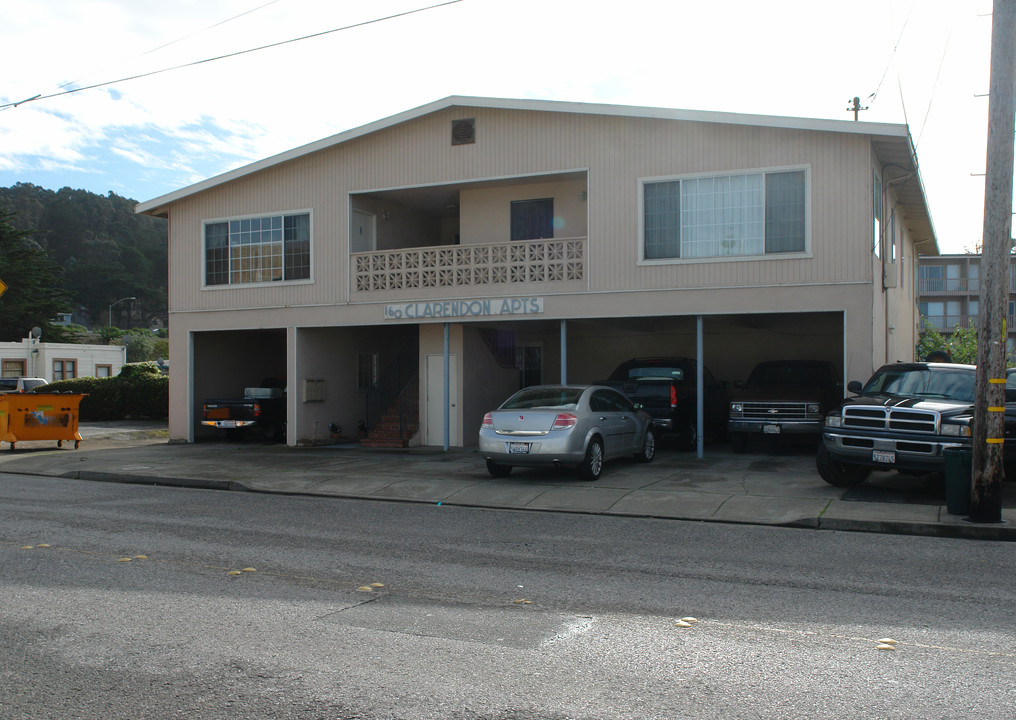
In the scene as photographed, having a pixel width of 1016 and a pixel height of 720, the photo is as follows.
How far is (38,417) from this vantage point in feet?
65.1

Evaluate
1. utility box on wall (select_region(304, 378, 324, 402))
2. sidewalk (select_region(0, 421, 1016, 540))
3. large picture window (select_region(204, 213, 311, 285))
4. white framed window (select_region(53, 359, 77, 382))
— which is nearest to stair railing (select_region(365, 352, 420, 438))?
utility box on wall (select_region(304, 378, 324, 402))

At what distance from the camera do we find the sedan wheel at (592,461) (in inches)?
527

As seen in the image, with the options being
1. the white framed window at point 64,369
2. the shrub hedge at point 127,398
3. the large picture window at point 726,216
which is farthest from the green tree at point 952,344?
the white framed window at point 64,369

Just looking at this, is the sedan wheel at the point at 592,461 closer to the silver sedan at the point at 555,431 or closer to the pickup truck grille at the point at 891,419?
the silver sedan at the point at 555,431

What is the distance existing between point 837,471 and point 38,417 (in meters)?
17.0

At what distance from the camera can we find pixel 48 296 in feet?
188

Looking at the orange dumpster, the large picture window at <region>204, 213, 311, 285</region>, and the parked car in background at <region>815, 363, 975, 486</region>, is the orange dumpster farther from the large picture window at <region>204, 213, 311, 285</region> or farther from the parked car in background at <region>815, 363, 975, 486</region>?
the parked car in background at <region>815, 363, 975, 486</region>

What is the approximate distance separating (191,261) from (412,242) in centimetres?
544

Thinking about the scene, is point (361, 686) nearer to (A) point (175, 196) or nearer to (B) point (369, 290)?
(B) point (369, 290)

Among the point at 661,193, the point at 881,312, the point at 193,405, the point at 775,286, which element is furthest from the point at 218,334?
the point at 881,312

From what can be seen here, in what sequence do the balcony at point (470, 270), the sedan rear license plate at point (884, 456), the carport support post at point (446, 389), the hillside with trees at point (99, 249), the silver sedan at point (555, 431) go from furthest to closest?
the hillside with trees at point (99, 249) → the carport support post at point (446, 389) → the balcony at point (470, 270) → the silver sedan at point (555, 431) → the sedan rear license plate at point (884, 456)

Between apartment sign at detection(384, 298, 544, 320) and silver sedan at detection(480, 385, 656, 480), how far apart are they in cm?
353

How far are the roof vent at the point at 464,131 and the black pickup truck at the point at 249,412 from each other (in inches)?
314

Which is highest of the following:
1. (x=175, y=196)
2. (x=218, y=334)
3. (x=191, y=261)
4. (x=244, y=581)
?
(x=175, y=196)
